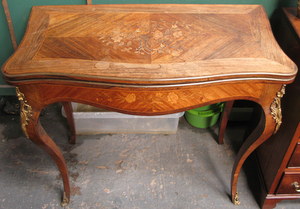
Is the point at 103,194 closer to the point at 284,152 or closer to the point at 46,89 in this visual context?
the point at 46,89

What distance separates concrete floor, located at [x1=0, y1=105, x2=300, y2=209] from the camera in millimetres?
1582

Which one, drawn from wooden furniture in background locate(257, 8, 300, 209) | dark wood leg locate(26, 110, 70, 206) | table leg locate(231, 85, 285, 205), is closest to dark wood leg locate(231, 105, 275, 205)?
table leg locate(231, 85, 285, 205)

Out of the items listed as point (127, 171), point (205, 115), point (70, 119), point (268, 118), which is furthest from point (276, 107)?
point (70, 119)

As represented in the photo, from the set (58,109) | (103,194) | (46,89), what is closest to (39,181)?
(103,194)

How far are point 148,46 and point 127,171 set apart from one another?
2.61ft

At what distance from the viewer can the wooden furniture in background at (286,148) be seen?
1258 millimetres

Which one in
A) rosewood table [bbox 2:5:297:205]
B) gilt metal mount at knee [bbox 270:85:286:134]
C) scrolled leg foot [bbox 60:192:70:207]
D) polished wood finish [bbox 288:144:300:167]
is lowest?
scrolled leg foot [bbox 60:192:70:207]

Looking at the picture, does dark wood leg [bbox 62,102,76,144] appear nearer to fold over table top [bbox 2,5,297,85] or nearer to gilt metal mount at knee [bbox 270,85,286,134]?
fold over table top [bbox 2,5,297,85]

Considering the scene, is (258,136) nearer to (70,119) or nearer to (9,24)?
(70,119)

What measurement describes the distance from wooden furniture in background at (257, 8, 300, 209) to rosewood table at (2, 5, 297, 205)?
111mm

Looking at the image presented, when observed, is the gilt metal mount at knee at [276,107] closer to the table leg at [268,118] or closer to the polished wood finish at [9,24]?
the table leg at [268,118]

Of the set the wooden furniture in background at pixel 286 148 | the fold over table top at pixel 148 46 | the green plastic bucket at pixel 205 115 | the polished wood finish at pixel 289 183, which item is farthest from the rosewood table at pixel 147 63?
the green plastic bucket at pixel 205 115

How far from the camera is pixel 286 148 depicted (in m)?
1.32

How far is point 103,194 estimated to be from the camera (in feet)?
5.28
